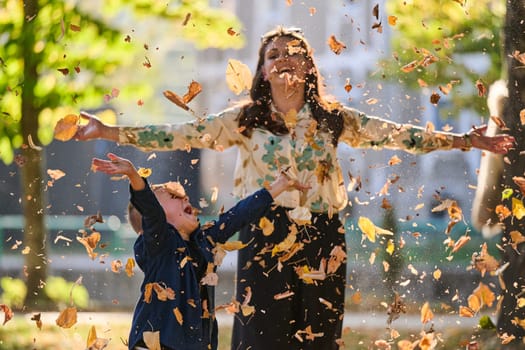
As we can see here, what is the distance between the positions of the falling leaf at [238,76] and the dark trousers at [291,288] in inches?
19.8

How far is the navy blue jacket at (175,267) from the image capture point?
3549 millimetres

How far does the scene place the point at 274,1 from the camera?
5879mm

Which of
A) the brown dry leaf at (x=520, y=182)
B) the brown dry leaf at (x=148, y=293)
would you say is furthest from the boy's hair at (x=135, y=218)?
the brown dry leaf at (x=520, y=182)

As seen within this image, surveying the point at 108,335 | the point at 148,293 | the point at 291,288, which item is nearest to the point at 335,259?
the point at 291,288

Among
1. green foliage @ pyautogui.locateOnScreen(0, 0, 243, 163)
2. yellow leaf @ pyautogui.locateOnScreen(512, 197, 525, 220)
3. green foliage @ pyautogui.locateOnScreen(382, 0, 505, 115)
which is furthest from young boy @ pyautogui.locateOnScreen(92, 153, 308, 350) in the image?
green foliage @ pyautogui.locateOnScreen(382, 0, 505, 115)

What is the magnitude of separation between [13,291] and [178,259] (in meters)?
2.77

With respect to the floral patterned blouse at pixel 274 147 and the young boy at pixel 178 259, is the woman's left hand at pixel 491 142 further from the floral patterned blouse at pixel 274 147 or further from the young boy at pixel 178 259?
the young boy at pixel 178 259

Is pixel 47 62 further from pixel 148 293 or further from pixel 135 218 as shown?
pixel 148 293

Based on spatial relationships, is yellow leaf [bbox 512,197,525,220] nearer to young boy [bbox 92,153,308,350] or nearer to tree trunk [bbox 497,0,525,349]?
tree trunk [bbox 497,0,525,349]

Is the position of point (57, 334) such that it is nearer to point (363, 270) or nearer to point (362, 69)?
point (363, 270)

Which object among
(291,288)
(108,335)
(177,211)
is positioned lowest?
(108,335)

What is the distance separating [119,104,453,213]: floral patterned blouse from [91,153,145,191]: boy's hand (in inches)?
19.1

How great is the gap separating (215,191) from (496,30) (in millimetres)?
2158

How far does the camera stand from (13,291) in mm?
6219
